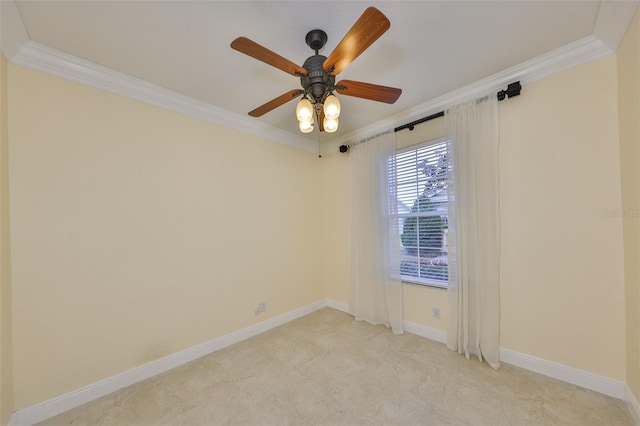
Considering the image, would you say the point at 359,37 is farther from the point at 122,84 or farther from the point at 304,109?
Answer: the point at 122,84

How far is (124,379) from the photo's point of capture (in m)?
2.03

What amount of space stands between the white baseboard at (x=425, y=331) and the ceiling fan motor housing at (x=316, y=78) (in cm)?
263

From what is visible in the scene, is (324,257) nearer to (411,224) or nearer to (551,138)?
(411,224)

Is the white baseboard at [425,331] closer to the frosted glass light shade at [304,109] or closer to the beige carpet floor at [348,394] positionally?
the beige carpet floor at [348,394]

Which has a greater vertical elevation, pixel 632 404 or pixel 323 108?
pixel 323 108

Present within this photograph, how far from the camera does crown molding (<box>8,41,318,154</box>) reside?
1758 mm

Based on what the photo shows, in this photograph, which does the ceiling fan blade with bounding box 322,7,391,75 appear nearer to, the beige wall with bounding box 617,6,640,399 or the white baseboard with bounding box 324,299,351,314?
the beige wall with bounding box 617,6,640,399

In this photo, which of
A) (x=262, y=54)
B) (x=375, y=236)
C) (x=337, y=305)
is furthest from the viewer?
(x=337, y=305)

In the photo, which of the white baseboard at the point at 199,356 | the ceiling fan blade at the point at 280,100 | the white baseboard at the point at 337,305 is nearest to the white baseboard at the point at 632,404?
A: the white baseboard at the point at 199,356

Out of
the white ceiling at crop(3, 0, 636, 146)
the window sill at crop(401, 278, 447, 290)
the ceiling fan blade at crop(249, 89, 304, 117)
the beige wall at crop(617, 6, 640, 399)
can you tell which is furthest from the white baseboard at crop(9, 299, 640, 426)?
the white ceiling at crop(3, 0, 636, 146)

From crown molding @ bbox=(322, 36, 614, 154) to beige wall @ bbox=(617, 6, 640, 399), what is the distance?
17 centimetres

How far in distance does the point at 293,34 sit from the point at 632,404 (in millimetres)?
3341

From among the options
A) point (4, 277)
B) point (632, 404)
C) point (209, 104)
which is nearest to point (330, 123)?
point (209, 104)

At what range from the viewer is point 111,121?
2.08 m
